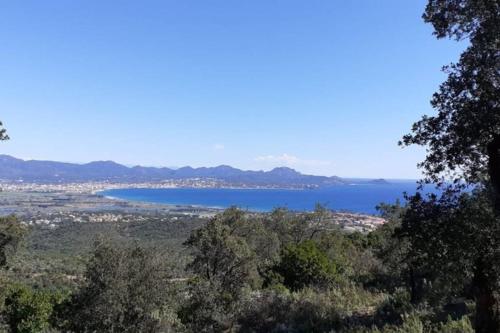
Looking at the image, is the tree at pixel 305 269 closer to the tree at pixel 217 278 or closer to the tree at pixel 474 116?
the tree at pixel 217 278

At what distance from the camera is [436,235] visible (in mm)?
8547

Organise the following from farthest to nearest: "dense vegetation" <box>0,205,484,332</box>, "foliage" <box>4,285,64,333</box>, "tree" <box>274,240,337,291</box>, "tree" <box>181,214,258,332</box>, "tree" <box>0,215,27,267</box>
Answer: "tree" <box>0,215,27,267</box> < "tree" <box>274,240,337,291</box> < "foliage" <box>4,285,64,333</box> < "tree" <box>181,214,258,332</box> < "dense vegetation" <box>0,205,484,332</box>

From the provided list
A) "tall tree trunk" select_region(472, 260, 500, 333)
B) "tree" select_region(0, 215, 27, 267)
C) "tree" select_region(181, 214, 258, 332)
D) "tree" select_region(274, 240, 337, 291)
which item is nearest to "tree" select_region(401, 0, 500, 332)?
"tall tree trunk" select_region(472, 260, 500, 333)

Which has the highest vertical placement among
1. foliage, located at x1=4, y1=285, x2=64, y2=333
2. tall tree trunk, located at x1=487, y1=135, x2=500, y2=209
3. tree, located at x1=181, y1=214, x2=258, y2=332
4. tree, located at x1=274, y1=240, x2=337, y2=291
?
tall tree trunk, located at x1=487, y1=135, x2=500, y2=209

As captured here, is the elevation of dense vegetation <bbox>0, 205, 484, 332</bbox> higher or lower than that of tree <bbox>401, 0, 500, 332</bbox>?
lower

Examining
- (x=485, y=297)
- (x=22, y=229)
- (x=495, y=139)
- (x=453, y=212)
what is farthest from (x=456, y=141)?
(x=22, y=229)

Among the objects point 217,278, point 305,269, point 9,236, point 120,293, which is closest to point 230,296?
point 217,278

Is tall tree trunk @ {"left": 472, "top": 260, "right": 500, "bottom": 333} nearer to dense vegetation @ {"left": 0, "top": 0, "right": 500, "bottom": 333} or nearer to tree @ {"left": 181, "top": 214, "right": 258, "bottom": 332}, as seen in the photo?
dense vegetation @ {"left": 0, "top": 0, "right": 500, "bottom": 333}

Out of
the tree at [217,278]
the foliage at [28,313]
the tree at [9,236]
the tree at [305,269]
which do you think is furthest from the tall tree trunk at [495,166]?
the tree at [9,236]

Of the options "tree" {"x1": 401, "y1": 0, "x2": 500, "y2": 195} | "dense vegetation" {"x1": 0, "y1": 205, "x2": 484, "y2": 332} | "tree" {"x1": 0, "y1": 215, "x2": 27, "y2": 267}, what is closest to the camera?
"tree" {"x1": 401, "y1": 0, "x2": 500, "y2": 195}

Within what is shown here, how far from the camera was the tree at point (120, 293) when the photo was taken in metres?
13.8

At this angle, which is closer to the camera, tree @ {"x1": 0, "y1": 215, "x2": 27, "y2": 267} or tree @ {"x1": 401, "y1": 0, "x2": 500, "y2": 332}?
tree @ {"x1": 401, "y1": 0, "x2": 500, "y2": 332}

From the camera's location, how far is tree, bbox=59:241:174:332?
45.3ft

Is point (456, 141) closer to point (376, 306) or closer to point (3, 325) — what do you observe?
point (376, 306)
